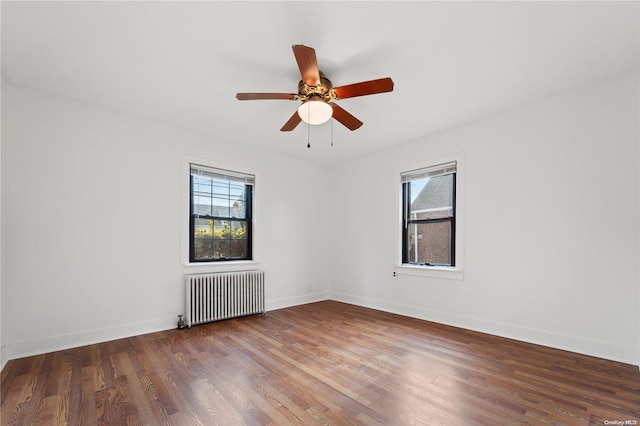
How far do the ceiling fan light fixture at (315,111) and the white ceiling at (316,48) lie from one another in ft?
1.00

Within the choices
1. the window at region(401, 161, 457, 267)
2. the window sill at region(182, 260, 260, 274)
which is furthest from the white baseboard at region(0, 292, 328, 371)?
the window at region(401, 161, 457, 267)

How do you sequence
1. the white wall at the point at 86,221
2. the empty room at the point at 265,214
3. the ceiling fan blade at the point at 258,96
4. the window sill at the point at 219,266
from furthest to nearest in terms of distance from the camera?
the window sill at the point at 219,266 < the white wall at the point at 86,221 < the ceiling fan blade at the point at 258,96 < the empty room at the point at 265,214

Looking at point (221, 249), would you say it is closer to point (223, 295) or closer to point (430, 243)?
point (223, 295)

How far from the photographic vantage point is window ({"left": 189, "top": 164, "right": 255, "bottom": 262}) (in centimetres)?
411

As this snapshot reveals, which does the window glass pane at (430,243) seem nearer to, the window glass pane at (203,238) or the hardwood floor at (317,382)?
the hardwood floor at (317,382)

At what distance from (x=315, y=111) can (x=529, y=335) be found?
10.6 feet

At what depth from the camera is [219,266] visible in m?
4.21

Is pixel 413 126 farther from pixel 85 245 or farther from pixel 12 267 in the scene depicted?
pixel 12 267

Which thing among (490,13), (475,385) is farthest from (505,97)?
(475,385)

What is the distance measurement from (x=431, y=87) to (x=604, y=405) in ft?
9.24

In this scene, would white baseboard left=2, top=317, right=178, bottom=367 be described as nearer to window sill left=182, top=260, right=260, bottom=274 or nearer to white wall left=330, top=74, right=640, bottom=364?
window sill left=182, top=260, right=260, bottom=274

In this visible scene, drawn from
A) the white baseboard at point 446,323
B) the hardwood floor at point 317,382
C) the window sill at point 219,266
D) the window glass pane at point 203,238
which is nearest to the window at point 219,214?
the window glass pane at point 203,238

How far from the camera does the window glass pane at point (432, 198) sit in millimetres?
4090

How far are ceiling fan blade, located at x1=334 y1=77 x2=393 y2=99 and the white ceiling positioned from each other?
27 centimetres
